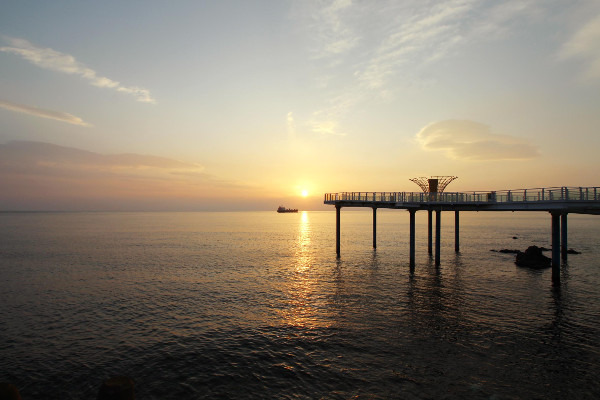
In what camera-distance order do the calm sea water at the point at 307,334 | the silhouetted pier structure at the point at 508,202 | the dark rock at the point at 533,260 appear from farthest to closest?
the dark rock at the point at 533,260 → the silhouetted pier structure at the point at 508,202 → the calm sea water at the point at 307,334

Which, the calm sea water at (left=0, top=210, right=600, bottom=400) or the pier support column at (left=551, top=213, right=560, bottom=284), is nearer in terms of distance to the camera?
the calm sea water at (left=0, top=210, right=600, bottom=400)

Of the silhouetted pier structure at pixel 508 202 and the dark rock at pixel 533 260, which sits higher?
the silhouetted pier structure at pixel 508 202

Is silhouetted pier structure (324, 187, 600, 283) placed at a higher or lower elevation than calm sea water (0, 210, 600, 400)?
higher

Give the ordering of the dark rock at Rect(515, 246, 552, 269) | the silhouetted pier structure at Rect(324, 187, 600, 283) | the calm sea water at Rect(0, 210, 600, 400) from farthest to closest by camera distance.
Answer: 1. the dark rock at Rect(515, 246, 552, 269)
2. the silhouetted pier structure at Rect(324, 187, 600, 283)
3. the calm sea water at Rect(0, 210, 600, 400)

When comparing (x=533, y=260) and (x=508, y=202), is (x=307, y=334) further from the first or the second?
(x=533, y=260)

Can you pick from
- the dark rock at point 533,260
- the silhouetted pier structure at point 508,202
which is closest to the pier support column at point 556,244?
the silhouetted pier structure at point 508,202

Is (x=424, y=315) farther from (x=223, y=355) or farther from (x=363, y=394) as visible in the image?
(x=223, y=355)

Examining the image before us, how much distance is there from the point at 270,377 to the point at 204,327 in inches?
322

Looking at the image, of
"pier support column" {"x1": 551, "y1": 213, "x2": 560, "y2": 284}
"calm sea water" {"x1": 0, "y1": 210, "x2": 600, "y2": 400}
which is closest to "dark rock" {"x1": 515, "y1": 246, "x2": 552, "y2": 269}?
"calm sea water" {"x1": 0, "y1": 210, "x2": 600, "y2": 400}

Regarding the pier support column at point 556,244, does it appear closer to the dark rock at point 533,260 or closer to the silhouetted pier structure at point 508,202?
the silhouetted pier structure at point 508,202

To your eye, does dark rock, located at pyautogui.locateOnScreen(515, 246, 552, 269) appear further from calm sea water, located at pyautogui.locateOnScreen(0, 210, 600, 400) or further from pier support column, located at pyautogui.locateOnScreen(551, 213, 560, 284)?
pier support column, located at pyautogui.locateOnScreen(551, 213, 560, 284)

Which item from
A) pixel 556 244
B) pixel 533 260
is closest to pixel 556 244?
pixel 556 244

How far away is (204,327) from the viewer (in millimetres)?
22078

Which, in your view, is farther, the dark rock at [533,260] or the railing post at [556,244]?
the dark rock at [533,260]
